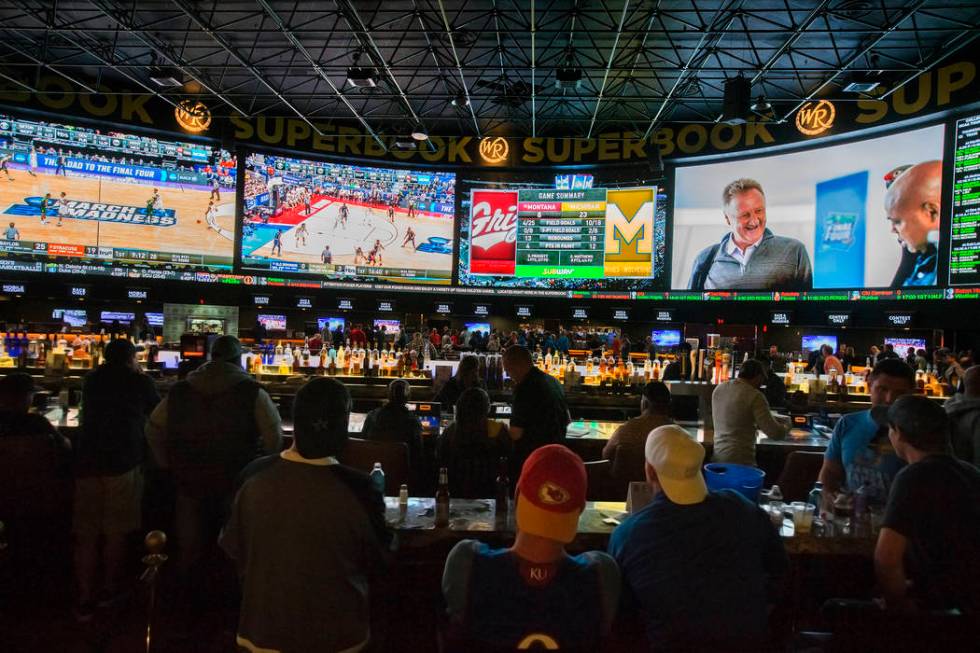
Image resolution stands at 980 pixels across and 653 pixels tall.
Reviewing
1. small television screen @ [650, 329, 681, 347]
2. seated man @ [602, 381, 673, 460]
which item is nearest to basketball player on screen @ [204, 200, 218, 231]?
small television screen @ [650, 329, 681, 347]

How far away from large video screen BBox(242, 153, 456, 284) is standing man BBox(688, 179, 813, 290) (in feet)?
21.3

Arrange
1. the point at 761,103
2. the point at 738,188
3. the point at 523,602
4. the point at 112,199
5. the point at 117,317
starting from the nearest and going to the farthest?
the point at 523,602, the point at 761,103, the point at 112,199, the point at 738,188, the point at 117,317

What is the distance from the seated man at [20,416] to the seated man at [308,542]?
2.31m

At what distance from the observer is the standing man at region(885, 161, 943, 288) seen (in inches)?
432

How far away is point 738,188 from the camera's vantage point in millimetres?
14195

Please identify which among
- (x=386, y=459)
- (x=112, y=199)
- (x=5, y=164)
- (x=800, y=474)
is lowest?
(x=800, y=474)

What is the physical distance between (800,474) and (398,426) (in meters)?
2.97

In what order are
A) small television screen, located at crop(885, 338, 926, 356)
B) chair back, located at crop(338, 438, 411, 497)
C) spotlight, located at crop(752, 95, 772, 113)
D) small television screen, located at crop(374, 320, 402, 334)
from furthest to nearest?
small television screen, located at crop(374, 320, 402, 334) < small television screen, located at crop(885, 338, 926, 356) < spotlight, located at crop(752, 95, 772, 113) < chair back, located at crop(338, 438, 411, 497)

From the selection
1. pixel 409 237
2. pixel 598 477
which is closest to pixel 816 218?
pixel 409 237

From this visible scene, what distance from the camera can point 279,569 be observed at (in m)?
1.78

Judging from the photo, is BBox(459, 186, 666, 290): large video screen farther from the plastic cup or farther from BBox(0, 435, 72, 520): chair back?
BBox(0, 435, 72, 520): chair back

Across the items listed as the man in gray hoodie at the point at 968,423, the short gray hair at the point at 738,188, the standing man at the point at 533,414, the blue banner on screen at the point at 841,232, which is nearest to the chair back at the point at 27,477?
the standing man at the point at 533,414

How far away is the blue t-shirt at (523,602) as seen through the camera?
1531 mm

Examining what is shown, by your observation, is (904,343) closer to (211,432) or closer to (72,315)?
(211,432)
